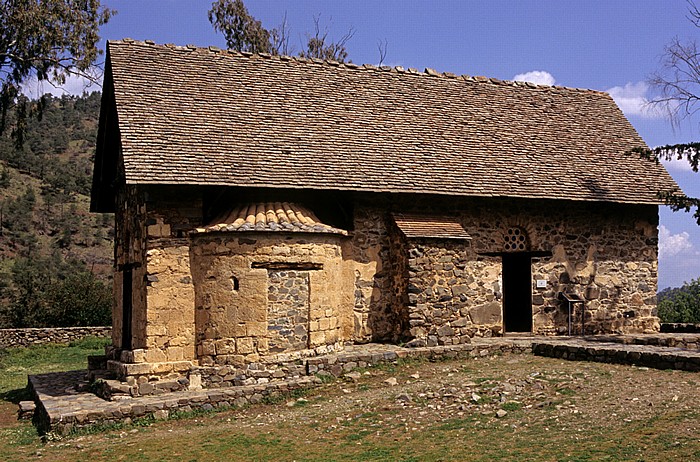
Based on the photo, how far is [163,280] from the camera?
46.6 ft

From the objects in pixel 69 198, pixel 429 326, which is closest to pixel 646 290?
pixel 429 326

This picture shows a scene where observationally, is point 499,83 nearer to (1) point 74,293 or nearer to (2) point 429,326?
(2) point 429,326

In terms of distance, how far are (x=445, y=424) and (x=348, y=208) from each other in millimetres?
6717

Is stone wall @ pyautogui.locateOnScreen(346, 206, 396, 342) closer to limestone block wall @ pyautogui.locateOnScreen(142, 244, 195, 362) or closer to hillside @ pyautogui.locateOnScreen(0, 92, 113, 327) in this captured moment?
limestone block wall @ pyautogui.locateOnScreen(142, 244, 195, 362)

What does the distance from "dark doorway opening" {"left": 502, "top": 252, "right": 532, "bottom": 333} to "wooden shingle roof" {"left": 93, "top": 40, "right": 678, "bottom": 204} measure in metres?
3.12

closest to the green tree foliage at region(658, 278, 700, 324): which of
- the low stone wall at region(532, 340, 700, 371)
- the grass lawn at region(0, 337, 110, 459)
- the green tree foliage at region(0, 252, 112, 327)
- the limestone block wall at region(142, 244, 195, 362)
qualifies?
the low stone wall at region(532, 340, 700, 371)

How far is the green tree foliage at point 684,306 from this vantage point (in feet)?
83.5

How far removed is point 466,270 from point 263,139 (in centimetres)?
555

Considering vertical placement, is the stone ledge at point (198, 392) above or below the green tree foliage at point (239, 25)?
below

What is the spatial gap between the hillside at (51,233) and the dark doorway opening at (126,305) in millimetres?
11969

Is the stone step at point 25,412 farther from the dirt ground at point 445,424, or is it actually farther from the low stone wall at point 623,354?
the low stone wall at point 623,354

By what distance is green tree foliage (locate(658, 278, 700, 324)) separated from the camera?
83.5 ft

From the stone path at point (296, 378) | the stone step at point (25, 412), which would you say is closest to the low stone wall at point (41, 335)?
the stone path at point (296, 378)

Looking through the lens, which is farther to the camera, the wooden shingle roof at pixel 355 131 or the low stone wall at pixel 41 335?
the low stone wall at pixel 41 335
